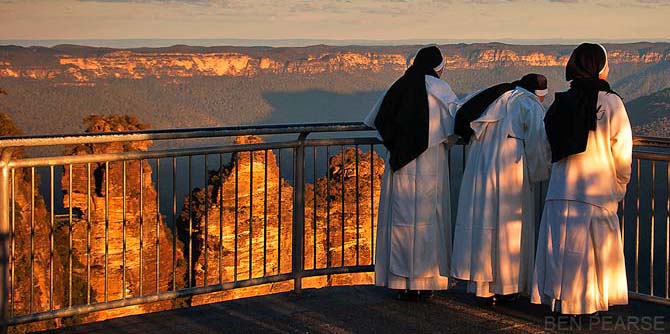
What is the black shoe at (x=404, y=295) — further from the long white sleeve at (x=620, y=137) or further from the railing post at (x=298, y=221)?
the long white sleeve at (x=620, y=137)

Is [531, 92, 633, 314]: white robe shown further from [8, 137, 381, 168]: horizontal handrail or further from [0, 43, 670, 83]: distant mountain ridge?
[0, 43, 670, 83]: distant mountain ridge

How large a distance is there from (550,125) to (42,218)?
115ft

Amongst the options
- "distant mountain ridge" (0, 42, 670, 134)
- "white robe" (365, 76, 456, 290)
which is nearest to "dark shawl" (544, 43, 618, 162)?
"white robe" (365, 76, 456, 290)

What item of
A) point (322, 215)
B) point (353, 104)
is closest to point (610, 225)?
point (322, 215)

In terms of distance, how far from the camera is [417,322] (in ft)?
21.4

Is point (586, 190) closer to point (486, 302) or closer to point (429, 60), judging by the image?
point (486, 302)

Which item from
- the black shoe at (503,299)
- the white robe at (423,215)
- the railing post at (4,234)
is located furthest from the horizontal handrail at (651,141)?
the railing post at (4,234)

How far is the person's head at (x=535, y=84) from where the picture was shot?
6730mm

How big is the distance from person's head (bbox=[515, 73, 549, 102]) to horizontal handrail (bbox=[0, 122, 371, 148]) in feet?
3.85

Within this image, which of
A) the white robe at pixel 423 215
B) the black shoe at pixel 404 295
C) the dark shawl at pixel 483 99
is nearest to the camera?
the dark shawl at pixel 483 99

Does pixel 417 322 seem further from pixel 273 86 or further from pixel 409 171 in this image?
pixel 273 86

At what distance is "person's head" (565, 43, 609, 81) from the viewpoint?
601 centimetres

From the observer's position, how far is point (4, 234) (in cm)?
573

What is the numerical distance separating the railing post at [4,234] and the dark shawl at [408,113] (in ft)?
8.58
